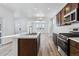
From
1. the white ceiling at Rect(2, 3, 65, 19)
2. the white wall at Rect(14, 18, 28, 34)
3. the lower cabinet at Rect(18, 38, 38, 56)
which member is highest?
the white ceiling at Rect(2, 3, 65, 19)

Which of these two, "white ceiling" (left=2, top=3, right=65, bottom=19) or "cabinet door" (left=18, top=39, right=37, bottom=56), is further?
"white ceiling" (left=2, top=3, right=65, bottom=19)

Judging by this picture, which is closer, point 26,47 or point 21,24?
point 26,47

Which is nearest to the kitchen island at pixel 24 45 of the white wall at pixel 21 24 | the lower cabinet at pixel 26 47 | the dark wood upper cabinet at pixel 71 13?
the lower cabinet at pixel 26 47

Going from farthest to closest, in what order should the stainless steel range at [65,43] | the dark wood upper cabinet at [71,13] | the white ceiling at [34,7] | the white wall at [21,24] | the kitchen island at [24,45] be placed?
the white wall at [21,24]
the white ceiling at [34,7]
the kitchen island at [24,45]
the dark wood upper cabinet at [71,13]
the stainless steel range at [65,43]

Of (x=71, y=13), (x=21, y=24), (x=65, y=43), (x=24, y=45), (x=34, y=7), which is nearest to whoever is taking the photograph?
(x=65, y=43)

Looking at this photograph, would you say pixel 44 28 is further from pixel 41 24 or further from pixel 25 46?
pixel 25 46

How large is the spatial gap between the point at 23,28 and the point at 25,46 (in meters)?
12.4

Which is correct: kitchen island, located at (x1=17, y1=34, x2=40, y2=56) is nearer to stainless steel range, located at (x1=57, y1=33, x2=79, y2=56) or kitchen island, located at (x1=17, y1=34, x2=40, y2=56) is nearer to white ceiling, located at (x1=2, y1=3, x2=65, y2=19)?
stainless steel range, located at (x1=57, y1=33, x2=79, y2=56)

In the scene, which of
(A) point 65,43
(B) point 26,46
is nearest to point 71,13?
(A) point 65,43

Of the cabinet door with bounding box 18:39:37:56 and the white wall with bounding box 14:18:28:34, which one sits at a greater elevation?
the white wall with bounding box 14:18:28:34

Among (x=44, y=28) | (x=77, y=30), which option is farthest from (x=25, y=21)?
(x=77, y=30)

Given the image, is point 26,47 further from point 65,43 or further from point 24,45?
point 65,43

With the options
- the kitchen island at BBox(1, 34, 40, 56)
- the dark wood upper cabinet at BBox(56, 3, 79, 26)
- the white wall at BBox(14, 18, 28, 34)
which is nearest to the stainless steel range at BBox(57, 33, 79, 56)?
the dark wood upper cabinet at BBox(56, 3, 79, 26)

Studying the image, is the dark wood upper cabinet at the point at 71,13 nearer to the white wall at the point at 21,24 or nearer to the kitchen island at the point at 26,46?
the kitchen island at the point at 26,46
